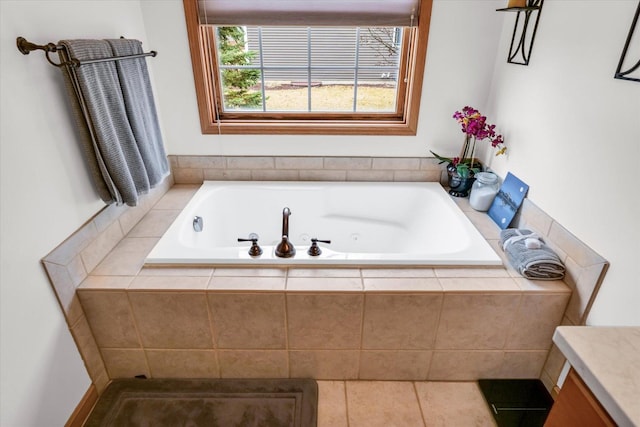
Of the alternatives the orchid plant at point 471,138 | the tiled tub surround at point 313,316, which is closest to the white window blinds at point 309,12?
the orchid plant at point 471,138

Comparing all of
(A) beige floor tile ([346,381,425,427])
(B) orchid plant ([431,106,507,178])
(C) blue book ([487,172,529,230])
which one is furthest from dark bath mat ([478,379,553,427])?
(B) orchid plant ([431,106,507,178])

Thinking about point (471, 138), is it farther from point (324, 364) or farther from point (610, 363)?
point (610, 363)

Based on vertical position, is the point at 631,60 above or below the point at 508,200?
above

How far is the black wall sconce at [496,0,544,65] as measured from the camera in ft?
5.49

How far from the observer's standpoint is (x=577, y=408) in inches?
29.1

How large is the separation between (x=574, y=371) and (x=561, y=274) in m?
0.86

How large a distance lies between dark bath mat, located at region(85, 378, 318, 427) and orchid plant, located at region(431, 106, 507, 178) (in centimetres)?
148

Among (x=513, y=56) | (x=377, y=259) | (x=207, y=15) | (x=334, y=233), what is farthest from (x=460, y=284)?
(x=207, y=15)

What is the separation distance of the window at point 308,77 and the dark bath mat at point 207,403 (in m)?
1.39

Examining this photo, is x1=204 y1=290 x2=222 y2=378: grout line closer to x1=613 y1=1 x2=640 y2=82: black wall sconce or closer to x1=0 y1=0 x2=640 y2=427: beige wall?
x1=0 y1=0 x2=640 y2=427: beige wall

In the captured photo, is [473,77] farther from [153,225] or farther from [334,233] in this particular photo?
[153,225]

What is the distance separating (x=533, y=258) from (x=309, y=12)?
1.59 m

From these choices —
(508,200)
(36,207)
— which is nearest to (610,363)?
(508,200)

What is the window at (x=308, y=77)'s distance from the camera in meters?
2.10
